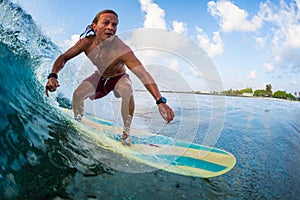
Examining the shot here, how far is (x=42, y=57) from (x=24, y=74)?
0.95 meters

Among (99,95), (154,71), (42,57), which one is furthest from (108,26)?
(42,57)

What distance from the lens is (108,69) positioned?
143 inches

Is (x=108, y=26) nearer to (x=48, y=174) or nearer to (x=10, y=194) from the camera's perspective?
(x=48, y=174)

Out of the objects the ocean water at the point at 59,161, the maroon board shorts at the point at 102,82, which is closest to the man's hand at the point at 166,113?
the ocean water at the point at 59,161

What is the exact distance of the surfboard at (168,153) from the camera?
3.45 meters

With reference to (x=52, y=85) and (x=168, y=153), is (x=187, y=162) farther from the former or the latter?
(x=52, y=85)

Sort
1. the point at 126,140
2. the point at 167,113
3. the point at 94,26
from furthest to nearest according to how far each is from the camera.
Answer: the point at 126,140, the point at 94,26, the point at 167,113

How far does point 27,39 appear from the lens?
14.4 ft

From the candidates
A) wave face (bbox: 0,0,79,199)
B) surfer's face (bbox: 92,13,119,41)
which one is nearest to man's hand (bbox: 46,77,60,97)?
wave face (bbox: 0,0,79,199)

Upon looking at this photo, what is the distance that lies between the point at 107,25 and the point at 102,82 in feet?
3.65

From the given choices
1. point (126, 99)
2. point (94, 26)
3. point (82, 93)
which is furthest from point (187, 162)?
point (94, 26)

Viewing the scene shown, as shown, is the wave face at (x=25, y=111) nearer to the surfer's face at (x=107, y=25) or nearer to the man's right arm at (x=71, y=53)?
the man's right arm at (x=71, y=53)

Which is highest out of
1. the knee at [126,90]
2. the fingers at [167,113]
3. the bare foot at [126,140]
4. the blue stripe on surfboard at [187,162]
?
the knee at [126,90]

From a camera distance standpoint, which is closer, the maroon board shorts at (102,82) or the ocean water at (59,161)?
the ocean water at (59,161)
